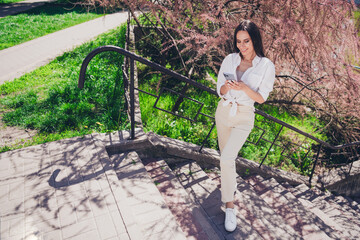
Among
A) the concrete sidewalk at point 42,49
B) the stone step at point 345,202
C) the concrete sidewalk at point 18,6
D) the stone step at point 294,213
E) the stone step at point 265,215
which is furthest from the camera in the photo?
the concrete sidewalk at point 18,6

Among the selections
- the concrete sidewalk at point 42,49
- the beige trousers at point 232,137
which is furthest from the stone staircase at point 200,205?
the concrete sidewalk at point 42,49

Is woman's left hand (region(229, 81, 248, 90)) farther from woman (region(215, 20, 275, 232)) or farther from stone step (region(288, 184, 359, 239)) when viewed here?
stone step (region(288, 184, 359, 239))

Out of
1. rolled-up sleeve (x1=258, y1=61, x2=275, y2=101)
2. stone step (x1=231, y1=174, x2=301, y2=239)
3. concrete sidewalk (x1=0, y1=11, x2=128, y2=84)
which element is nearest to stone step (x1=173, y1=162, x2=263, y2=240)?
stone step (x1=231, y1=174, x2=301, y2=239)

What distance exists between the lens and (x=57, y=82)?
235 inches

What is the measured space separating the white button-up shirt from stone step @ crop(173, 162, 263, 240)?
4.25 feet

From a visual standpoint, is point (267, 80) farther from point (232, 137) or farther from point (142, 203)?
point (142, 203)

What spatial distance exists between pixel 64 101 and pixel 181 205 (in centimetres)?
341

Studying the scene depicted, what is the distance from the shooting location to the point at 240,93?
9.34 ft

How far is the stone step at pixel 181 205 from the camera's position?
2.89m

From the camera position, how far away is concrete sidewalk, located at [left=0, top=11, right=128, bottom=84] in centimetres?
686

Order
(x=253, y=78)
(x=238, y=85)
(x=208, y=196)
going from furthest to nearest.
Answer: (x=208, y=196)
(x=253, y=78)
(x=238, y=85)

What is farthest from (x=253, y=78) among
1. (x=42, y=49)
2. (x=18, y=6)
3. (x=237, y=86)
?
(x=18, y=6)

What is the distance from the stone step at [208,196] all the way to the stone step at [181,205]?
0.38ft

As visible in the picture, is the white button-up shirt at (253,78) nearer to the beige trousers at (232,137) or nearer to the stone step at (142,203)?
the beige trousers at (232,137)
